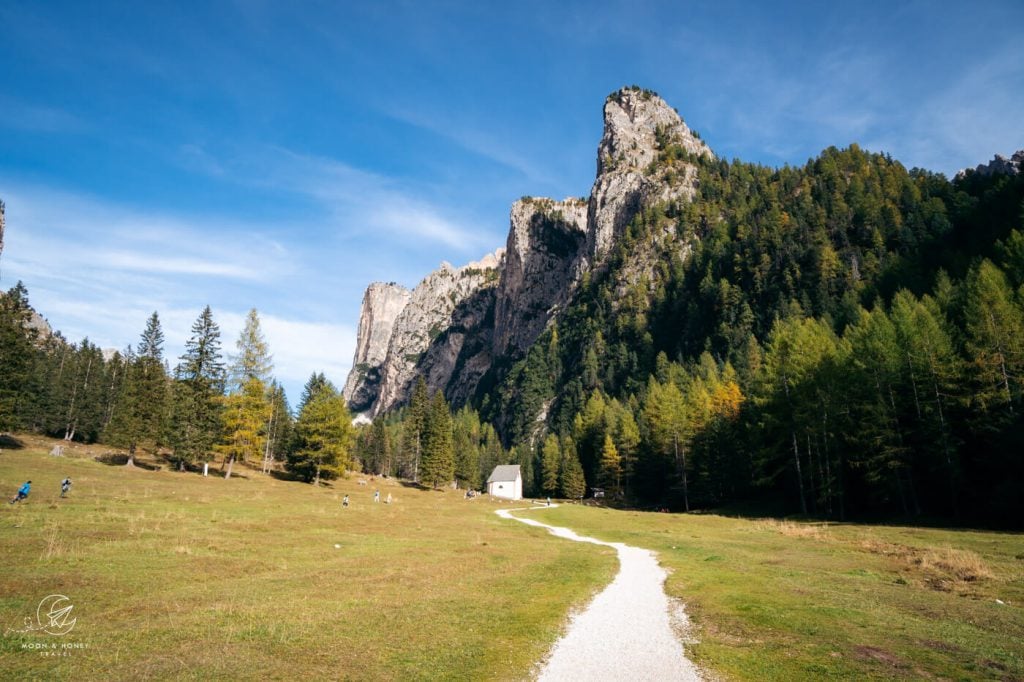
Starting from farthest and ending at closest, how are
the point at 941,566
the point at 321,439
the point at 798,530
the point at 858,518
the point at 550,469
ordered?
the point at 550,469
the point at 321,439
the point at 858,518
the point at 798,530
the point at 941,566

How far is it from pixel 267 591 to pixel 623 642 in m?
12.1

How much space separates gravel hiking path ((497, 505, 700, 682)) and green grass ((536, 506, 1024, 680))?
30.4 inches

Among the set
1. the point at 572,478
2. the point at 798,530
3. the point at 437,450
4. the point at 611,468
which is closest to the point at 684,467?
the point at 611,468

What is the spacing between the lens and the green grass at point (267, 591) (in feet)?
35.7

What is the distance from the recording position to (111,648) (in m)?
11.0

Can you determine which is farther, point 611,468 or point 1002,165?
point 1002,165

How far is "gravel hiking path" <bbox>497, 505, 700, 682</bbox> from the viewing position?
10867 mm

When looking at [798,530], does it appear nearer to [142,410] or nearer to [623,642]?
[623,642]

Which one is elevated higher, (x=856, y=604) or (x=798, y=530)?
(x=856, y=604)

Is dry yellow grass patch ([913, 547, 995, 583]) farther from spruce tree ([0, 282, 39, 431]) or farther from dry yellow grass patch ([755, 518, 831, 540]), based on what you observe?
spruce tree ([0, 282, 39, 431])

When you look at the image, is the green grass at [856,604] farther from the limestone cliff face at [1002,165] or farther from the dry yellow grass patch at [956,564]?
the limestone cliff face at [1002,165]

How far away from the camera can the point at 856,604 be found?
56.8 ft

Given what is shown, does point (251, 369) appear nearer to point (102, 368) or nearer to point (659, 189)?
point (102, 368)

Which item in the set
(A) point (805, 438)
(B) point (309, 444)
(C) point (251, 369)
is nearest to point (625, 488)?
(A) point (805, 438)
